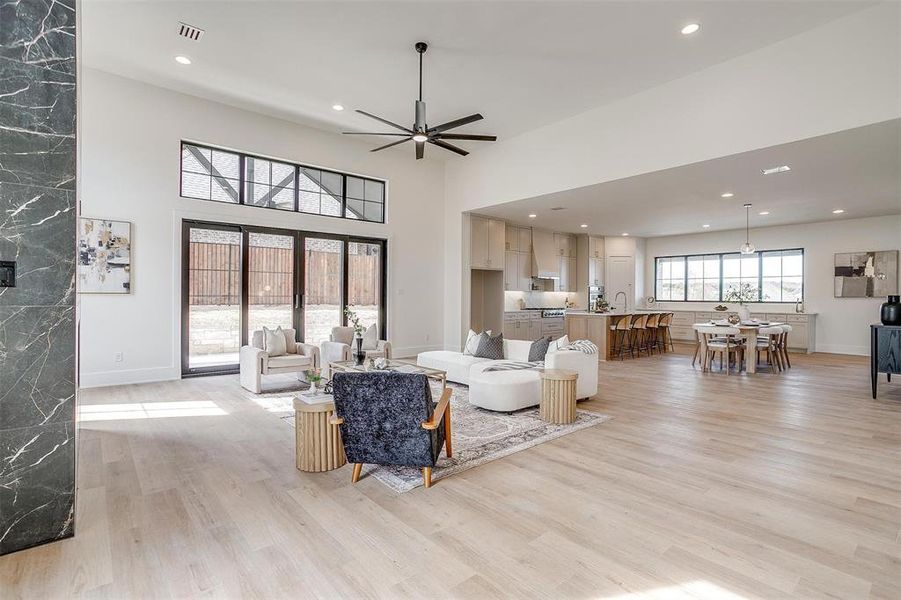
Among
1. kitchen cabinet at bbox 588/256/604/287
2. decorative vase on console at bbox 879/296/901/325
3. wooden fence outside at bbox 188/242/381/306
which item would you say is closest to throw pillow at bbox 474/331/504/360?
wooden fence outside at bbox 188/242/381/306

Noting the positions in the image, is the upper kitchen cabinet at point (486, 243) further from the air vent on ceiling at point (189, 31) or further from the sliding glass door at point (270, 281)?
the air vent on ceiling at point (189, 31)

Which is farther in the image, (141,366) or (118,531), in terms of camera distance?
(141,366)

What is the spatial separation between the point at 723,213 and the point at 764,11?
557 centimetres

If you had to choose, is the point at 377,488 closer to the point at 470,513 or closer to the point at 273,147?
the point at 470,513

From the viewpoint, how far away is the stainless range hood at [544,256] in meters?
10.8

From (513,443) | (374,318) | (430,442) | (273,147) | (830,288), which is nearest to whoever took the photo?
(430,442)

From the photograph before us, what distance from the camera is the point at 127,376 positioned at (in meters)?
5.99

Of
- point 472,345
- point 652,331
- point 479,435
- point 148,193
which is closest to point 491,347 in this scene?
point 472,345

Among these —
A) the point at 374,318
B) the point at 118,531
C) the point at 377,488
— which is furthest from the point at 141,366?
the point at 377,488

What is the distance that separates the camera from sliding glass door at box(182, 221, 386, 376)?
6590 mm

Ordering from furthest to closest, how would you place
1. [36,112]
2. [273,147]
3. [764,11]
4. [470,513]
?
[273,147] < [764,11] < [470,513] < [36,112]

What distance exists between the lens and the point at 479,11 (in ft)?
14.3

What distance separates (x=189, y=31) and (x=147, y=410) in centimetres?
419

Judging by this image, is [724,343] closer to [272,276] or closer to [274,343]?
[274,343]
